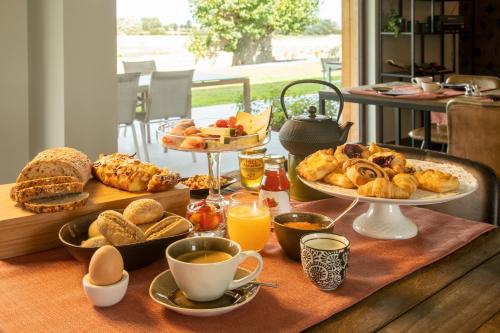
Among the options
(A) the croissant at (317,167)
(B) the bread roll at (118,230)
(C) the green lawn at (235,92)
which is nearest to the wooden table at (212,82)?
(C) the green lawn at (235,92)

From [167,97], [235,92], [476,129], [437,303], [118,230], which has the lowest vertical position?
[437,303]

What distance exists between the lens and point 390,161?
1313mm

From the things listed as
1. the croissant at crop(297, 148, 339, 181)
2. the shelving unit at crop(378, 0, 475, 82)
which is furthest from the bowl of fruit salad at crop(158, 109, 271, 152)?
the shelving unit at crop(378, 0, 475, 82)

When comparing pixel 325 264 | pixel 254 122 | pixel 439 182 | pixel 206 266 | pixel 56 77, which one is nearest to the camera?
pixel 206 266

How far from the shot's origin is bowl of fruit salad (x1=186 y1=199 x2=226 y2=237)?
117 cm

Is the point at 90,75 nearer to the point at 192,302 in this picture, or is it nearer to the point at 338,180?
the point at 338,180

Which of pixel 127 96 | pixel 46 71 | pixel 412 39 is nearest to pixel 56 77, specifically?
pixel 46 71

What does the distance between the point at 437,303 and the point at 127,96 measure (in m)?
3.94

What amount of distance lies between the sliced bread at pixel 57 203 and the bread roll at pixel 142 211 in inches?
3.7

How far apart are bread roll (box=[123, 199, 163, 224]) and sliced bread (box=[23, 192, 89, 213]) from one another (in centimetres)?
9

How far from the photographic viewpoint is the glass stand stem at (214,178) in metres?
1.31

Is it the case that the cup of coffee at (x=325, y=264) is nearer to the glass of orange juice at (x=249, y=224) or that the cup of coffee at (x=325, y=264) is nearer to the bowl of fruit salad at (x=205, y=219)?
the glass of orange juice at (x=249, y=224)

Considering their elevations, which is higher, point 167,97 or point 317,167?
point 167,97

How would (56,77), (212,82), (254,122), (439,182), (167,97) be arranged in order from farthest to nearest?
(212,82) < (167,97) < (56,77) < (254,122) < (439,182)
